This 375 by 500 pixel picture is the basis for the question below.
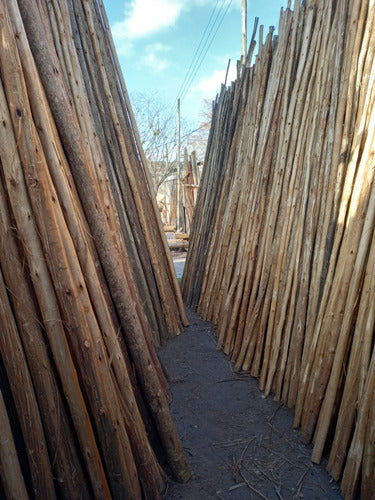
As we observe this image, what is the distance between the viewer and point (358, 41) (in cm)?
244

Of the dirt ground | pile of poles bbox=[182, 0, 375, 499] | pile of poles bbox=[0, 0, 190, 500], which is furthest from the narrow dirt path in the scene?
pile of poles bbox=[0, 0, 190, 500]

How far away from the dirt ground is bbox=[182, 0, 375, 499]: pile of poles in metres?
0.11

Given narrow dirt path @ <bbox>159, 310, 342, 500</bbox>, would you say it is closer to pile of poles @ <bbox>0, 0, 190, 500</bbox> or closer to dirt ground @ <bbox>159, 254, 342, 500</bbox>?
dirt ground @ <bbox>159, 254, 342, 500</bbox>

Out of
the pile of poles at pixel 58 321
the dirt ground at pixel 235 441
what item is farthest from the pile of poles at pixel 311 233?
the pile of poles at pixel 58 321

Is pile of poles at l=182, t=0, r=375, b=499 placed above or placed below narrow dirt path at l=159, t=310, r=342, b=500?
above

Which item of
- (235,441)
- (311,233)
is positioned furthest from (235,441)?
(311,233)

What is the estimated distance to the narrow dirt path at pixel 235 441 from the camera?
6.63 feet

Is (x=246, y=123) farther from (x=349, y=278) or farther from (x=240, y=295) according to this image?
(x=349, y=278)

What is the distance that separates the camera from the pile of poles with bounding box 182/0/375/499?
80.2 inches

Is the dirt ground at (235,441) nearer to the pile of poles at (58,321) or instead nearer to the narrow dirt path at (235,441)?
the narrow dirt path at (235,441)

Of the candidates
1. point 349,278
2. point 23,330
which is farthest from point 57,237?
point 349,278

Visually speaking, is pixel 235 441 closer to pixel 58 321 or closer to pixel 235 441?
pixel 235 441

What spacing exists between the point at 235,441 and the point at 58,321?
5.09 ft

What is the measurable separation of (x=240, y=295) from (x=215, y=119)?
2919 mm
